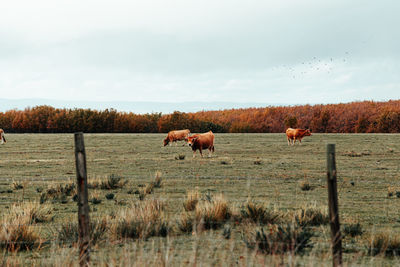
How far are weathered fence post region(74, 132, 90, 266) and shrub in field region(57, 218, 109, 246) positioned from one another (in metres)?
1.60

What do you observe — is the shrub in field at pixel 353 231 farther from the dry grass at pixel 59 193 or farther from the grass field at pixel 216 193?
the dry grass at pixel 59 193

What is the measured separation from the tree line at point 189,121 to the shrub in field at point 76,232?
72.8 meters

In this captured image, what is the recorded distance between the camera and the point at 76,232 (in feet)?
26.8

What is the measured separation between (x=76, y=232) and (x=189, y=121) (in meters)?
76.4

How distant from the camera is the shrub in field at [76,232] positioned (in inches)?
306

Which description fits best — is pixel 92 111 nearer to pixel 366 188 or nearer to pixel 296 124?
pixel 296 124

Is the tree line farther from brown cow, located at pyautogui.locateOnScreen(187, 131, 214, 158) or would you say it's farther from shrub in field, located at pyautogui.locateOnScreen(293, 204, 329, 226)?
shrub in field, located at pyautogui.locateOnScreen(293, 204, 329, 226)

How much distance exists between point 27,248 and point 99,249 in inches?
49.9

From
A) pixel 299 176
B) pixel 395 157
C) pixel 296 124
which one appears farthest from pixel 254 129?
pixel 299 176

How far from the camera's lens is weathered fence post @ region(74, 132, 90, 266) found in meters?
5.88

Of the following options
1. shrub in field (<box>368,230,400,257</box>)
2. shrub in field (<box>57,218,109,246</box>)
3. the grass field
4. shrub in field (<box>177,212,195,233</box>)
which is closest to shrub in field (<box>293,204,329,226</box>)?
the grass field

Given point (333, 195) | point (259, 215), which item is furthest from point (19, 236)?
point (333, 195)

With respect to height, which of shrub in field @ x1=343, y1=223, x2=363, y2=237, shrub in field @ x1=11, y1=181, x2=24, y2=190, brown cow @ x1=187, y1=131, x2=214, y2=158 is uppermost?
brown cow @ x1=187, y1=131, x2=214, y2=158

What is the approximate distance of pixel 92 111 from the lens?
84.1 m
